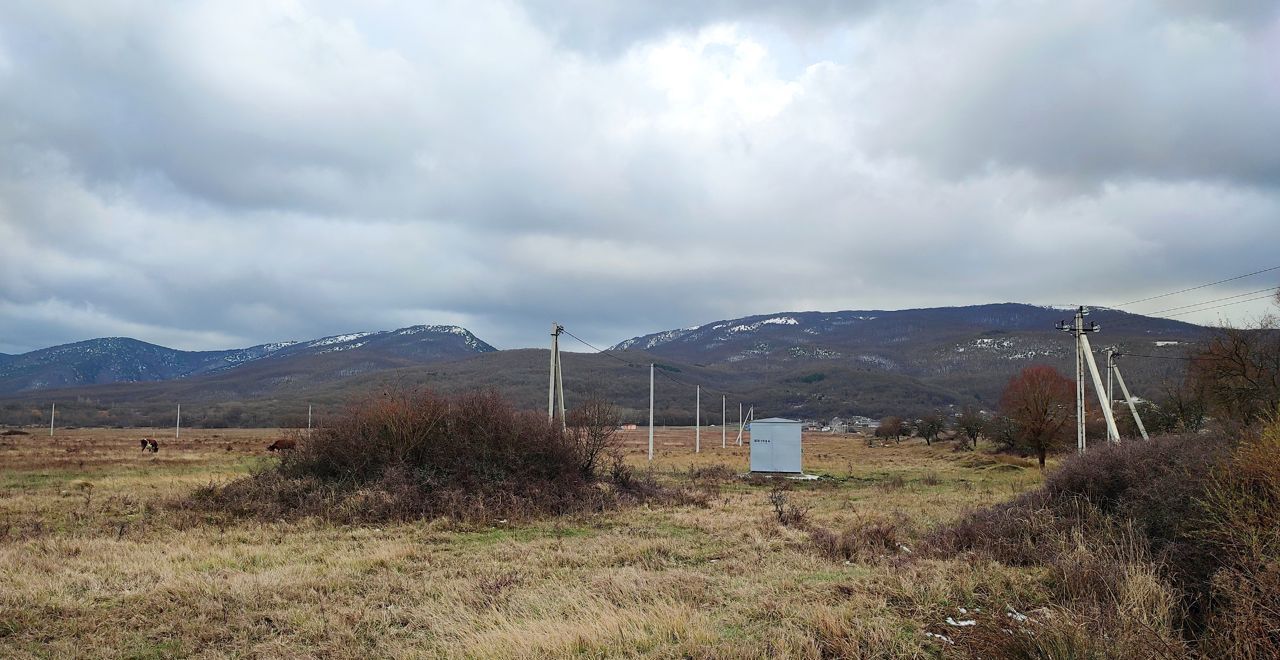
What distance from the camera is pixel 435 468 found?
20.3 meters

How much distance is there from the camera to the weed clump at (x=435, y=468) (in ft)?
59.3

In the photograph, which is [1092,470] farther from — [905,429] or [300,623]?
[905,429]

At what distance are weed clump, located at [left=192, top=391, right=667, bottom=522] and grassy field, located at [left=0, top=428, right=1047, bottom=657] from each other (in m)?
1.34

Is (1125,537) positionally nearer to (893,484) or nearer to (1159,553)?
(1159,553)

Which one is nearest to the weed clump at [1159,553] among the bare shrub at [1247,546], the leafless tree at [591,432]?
the bare shrub at [1247,546]

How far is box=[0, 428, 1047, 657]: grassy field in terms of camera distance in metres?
7.17

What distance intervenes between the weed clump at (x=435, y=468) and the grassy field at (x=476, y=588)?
4.40ft

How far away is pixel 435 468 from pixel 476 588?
10950 millimetres

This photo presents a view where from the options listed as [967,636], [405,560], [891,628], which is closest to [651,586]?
[891,628]

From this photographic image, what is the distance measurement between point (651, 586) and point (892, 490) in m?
19.8

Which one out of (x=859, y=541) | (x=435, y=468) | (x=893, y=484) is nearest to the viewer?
(x=859, y=541)

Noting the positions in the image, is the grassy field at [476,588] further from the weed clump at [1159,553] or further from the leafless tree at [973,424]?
the leafless tree at [973,424]

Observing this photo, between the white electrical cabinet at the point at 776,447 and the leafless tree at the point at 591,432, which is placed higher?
the leafless tree at the point at 591,432

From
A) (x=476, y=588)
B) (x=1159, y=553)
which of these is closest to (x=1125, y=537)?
(x=1159, y=553)
